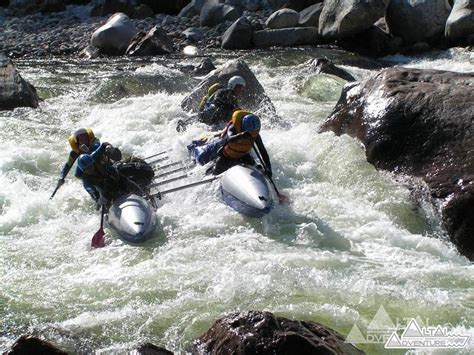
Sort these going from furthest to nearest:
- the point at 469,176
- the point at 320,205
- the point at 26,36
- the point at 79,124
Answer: the point at 26,36, the point at 79,124, the point at 320,205, the point at 469,176

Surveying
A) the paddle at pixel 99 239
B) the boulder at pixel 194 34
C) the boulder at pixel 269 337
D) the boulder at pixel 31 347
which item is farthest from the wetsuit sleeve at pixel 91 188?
the boulder at pixel 194 34

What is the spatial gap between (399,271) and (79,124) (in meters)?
7.47

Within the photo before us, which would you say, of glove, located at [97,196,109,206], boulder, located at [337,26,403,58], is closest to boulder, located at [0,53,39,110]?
glove, located at [97,196,109,206]

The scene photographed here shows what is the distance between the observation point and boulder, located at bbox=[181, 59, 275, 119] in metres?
11.7

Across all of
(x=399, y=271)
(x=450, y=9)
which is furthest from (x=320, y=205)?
(x=450, y=9)

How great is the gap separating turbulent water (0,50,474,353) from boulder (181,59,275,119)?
1.18 metres

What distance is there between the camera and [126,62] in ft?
55.3

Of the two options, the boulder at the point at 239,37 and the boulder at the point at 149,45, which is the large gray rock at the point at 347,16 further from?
the boulder at the point at 149,45

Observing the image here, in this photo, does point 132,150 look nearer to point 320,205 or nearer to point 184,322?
point 320,205

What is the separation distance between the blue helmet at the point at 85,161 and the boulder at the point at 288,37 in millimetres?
11858

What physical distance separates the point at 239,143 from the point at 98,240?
2.19 metres

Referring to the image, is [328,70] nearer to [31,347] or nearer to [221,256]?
[221,256]

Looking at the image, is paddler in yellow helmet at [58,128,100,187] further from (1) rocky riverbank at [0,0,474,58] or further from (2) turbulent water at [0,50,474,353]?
(1) rocky riverbank at [0,0,474,58]

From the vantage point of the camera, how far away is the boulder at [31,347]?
Result: 431 centimetres
